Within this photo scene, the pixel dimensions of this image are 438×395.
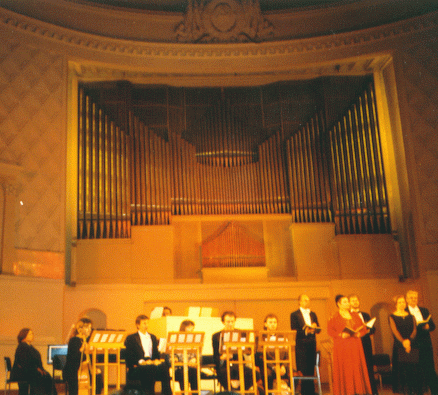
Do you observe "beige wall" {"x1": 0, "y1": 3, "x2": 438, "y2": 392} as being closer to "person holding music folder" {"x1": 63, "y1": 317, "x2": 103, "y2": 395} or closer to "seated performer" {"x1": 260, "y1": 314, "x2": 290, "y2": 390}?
"person holding music folder" {"x1": 63, "y1": 317, "x2": 103, "y2": 395}

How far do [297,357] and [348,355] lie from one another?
1079 mm

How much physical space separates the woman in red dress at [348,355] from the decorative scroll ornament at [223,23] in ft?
21.2

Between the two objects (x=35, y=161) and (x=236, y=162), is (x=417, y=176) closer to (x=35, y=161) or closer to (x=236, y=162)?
Answer: (x=236, y=162)

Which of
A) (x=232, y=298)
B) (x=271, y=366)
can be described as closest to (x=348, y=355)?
(x=271, y=366)

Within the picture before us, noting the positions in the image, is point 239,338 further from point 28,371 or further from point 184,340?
point 28,371

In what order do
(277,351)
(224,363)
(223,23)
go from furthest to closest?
(223,23) < (224,363) < (277,351)

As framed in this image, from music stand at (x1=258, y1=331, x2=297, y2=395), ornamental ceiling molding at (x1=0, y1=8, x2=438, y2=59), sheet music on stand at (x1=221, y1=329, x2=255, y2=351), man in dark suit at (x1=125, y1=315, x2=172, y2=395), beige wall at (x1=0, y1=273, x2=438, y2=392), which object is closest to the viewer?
sheet music on stand at (x1=221, y1=329, x2=255, y2=351)

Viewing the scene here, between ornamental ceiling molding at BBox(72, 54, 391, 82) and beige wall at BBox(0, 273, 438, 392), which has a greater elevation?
ornamental ceiling molding at BBox(72, 54, 391, 82)

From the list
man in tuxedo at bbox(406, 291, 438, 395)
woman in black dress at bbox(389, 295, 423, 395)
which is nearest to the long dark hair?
woman in black dress at bbox(389, 295, 423, 395)

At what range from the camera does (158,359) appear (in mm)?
6883

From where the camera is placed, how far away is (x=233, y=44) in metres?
11.4

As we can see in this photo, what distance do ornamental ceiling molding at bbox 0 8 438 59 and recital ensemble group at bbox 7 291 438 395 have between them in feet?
18.4

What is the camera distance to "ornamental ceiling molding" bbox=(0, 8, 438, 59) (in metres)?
10.7

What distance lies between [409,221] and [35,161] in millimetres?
6807
